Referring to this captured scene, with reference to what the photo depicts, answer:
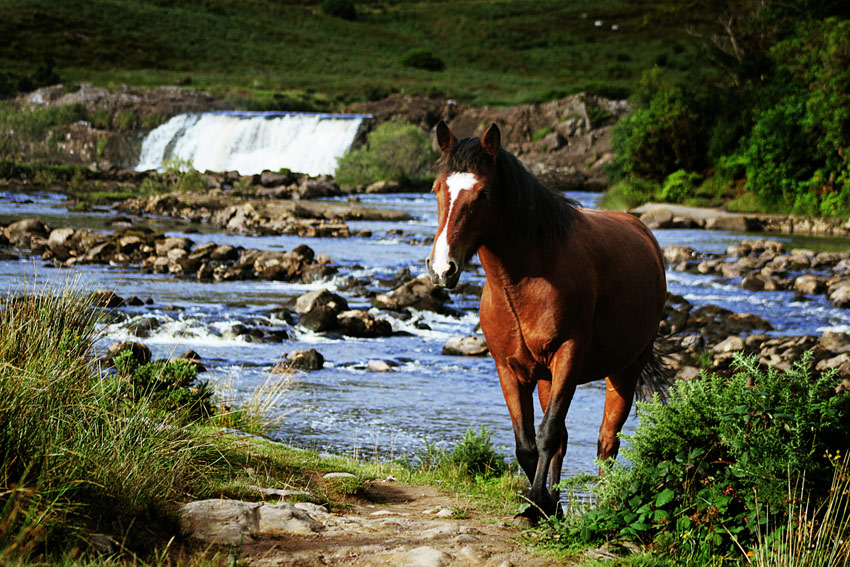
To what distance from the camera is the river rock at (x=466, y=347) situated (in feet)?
52.5

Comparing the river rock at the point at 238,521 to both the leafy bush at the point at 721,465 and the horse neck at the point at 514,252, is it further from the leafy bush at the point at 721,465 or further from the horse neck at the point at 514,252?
the horse neck at the point at 514,252

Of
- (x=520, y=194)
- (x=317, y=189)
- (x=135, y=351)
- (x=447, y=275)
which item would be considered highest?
(x=520, y=194)

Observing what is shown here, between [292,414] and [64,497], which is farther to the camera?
[292,414]

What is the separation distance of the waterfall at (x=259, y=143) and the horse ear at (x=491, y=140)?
49039 mm

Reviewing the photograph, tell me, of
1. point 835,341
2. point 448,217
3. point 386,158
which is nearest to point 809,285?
point 835,341

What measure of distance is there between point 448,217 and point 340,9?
123 meters

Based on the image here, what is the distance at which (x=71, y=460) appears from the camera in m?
4.45

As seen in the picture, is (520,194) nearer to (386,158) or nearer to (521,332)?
(521,332)

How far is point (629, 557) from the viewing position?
4684 mm

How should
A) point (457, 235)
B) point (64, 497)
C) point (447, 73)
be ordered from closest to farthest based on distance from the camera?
point (64, 497)
point (457, 235)
point (447, 73)

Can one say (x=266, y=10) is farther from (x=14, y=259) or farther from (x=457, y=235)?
(x=457, y=235)

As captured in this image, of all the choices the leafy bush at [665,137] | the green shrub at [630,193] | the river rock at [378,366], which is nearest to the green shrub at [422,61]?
the leafy bush at [665,137]

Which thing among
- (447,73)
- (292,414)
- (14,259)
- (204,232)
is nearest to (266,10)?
(447,73)

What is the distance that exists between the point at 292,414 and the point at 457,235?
6563 mm
